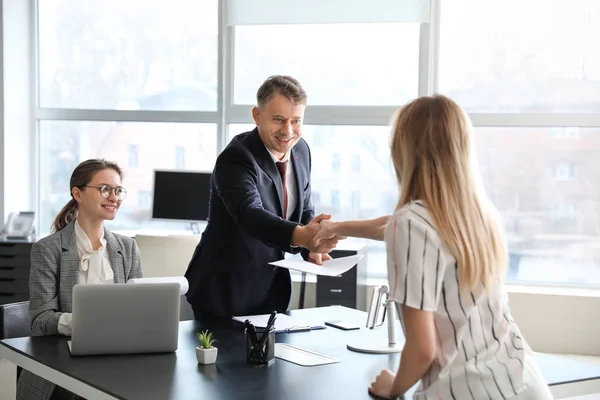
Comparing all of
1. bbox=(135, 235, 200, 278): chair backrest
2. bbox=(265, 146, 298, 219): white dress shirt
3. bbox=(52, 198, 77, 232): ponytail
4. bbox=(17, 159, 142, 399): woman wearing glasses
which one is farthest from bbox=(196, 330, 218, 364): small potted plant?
bbox=(135, 235, 200, 278): chair backrest

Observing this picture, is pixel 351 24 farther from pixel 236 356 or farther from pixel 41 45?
pixel 236 356

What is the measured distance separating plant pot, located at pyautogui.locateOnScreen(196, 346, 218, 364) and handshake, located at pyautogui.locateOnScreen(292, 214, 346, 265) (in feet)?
1.96

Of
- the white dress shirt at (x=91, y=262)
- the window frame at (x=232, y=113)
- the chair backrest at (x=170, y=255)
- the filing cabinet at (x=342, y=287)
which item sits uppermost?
the window frame at (x=232, y=113)

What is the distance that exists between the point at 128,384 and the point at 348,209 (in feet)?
13.2

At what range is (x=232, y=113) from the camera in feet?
19.9

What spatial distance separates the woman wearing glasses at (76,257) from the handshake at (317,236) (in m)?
0.74

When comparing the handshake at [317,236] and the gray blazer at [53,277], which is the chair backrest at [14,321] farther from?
the handshake at [317,236]

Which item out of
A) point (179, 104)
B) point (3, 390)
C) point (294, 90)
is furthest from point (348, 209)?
point (294, 90)

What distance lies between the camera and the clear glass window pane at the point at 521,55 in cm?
539

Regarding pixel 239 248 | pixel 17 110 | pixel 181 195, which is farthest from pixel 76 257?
pixel 17 110

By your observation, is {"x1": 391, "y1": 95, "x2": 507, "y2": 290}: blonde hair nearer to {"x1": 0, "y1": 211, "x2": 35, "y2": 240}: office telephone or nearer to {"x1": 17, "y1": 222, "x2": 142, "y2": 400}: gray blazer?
{"x1": 17, "y1": 222, "x2": 142, "y2": 400}: gray blazer

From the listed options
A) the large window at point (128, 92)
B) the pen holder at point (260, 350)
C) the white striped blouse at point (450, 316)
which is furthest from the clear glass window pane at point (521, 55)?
the white striped blouse at point (450, 316)

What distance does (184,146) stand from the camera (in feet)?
20.5

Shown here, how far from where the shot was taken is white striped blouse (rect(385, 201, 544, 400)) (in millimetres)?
1551
